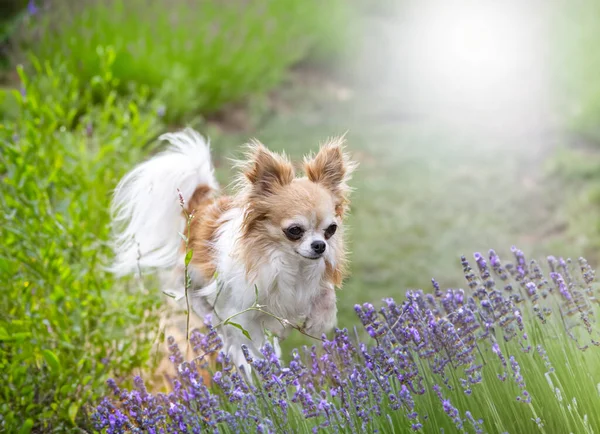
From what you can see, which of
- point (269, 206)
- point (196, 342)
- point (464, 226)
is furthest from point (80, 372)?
point (464, 226)

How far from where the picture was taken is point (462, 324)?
2.33 m

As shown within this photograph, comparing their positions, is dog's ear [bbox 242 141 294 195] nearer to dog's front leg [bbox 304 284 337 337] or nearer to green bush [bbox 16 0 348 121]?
dog's front leg [bbox 304 284 337 337]

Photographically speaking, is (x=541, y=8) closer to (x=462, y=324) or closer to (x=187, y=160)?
(x=187, y=160)

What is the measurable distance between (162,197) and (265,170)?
902 millimetres

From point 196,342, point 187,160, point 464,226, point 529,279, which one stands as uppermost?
point 464,226

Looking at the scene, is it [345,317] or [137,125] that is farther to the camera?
[345,317]

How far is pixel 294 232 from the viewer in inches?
102

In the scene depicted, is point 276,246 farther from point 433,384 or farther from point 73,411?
point 73,411

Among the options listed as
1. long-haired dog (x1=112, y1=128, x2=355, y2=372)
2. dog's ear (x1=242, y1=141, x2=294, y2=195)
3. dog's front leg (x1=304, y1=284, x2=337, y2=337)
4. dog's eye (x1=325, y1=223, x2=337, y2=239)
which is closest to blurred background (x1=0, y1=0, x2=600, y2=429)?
long-haired dog (x1=112, y1=128, x2=355, y2=372)

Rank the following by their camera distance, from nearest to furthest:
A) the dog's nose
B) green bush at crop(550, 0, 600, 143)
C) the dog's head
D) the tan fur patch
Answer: the dog's nose → the dog's head → the tan fur patch → green bush at crop(550, 0, 600, 143)

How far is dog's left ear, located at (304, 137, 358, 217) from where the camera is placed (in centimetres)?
271

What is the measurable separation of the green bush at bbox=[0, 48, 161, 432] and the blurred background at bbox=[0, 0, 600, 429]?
0.05 feet

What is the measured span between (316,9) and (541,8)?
2.80m

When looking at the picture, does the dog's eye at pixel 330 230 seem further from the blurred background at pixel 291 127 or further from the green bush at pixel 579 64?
the green bush at pixel 579 64
